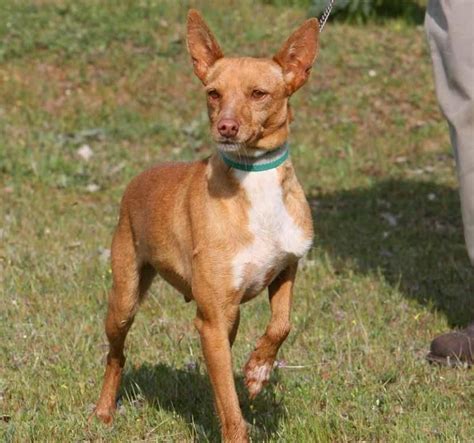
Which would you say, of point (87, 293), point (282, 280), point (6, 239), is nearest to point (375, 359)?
point (282, 280)

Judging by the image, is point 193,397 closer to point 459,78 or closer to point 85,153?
point 459,78

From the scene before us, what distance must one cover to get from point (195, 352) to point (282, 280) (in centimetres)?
161

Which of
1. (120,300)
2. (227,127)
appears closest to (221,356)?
(227,127)

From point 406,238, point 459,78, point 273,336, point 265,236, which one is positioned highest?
point 265,236

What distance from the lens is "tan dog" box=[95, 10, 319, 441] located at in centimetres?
415

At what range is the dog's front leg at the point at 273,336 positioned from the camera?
437cm

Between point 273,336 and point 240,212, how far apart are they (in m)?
0.53

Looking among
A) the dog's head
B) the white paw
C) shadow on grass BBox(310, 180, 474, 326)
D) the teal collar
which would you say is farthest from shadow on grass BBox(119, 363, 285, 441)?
shadow on grass BBox(310, 180, 474, 326)

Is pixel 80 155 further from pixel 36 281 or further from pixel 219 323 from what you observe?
pixel 219 323

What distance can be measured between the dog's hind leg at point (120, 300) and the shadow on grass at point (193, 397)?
0.46 ft

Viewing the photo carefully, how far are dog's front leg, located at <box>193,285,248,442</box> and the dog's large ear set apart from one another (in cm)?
91

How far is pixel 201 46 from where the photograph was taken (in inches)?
177

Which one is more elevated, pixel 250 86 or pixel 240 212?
pixel 250 86

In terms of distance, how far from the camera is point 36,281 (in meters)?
6.98
